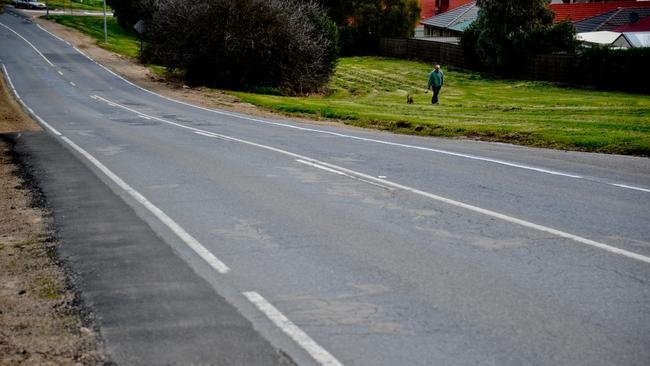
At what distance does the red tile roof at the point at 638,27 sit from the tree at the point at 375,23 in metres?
20.7

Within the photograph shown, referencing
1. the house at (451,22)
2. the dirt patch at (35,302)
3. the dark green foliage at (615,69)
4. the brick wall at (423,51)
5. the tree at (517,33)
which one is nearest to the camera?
the dirt patch at (35,302)

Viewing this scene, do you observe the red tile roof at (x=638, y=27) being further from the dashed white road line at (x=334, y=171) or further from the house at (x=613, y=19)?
the dashed white road line at (x=334, y=171)

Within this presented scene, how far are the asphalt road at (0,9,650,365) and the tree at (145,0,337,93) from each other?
25995 mm

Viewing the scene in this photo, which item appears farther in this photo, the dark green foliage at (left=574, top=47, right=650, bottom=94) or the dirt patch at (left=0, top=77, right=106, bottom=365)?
the dark green foliage at (left=574, top=47, right=650, bottom=94)

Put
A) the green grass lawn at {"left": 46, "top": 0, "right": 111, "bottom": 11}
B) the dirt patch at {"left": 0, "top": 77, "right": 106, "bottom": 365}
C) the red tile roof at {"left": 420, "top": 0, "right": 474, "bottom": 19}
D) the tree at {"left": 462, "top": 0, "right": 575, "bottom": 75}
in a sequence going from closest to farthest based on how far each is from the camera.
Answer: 1. the dirt patch at {"left": 0, "top": 77, "right": 106, "bottom": 365}
2. the tree at {"left": 462, "top": 0, "right": 575, "bottom": 75}
3. the red tile roof at {"left": 420, "top": 0, "right": 474, "bottom": 19}
4. the green grass lawn at {"left": 46, "top": 0, "right": 111, "bottom": 11}

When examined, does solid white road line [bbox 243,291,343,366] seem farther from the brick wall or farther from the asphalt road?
the brick wall

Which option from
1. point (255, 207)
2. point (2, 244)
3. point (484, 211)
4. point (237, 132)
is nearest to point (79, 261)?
point (2, 244)

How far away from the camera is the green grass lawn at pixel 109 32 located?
69706mm

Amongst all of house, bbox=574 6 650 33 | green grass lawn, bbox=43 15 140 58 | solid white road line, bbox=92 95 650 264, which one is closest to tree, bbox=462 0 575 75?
house, bbox=574 6 650 33

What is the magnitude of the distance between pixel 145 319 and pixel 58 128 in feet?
59.2

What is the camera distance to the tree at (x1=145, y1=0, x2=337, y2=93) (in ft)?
138

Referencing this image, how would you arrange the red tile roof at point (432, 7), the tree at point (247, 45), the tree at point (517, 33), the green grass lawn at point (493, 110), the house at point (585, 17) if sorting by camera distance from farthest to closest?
the red tile roof at point (432, 7)
the house at point (585, 17)
the tree at point (517, 33)
the tree at point (247, 45)
the green grass lawn at point (493, 110)

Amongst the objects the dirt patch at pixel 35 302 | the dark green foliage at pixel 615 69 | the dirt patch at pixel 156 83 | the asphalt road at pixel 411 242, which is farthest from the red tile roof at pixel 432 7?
the dirt patch at pixel 35 302

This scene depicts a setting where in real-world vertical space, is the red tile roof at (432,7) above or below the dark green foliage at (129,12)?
above
